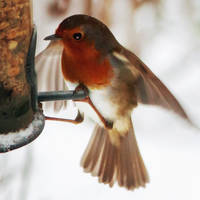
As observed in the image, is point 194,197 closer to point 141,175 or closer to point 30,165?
point 141,175

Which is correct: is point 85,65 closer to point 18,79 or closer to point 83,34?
point 83,34

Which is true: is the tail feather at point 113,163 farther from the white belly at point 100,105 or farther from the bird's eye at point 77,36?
the bird's eye at point 77,36

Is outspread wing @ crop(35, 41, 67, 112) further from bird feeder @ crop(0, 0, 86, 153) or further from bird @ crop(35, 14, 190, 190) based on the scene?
bird feeder @ crop(0, 0, 86, 153)

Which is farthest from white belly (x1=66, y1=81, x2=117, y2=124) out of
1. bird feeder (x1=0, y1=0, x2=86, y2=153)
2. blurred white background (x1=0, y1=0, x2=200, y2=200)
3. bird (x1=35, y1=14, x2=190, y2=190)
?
blurred white background (x1=0, y1=0, x2=200, y2=200)

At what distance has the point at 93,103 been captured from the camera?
2906mm

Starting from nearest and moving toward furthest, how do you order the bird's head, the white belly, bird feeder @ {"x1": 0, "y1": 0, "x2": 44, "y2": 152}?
1. bird feeder @ {"x1": 0, "y1": 0, "x2": 44, "y2": 152}
2. the bird's head
3. the white belly

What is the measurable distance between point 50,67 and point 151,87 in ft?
2.28

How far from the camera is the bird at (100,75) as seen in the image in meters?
2.71

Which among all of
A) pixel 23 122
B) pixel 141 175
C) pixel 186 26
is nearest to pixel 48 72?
pixel 23 122

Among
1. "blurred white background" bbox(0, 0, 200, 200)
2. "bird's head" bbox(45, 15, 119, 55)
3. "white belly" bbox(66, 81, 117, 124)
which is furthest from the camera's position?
"blurred white background" bbox(0, 0, 200, 200)

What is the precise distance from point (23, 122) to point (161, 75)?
1.99 meters

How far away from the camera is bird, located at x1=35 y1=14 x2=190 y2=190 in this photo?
2.71 meters

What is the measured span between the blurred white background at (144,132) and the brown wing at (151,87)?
0.92m

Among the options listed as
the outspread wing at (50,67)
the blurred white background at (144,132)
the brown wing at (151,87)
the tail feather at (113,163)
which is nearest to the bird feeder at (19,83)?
the brown wing at (151,87)
